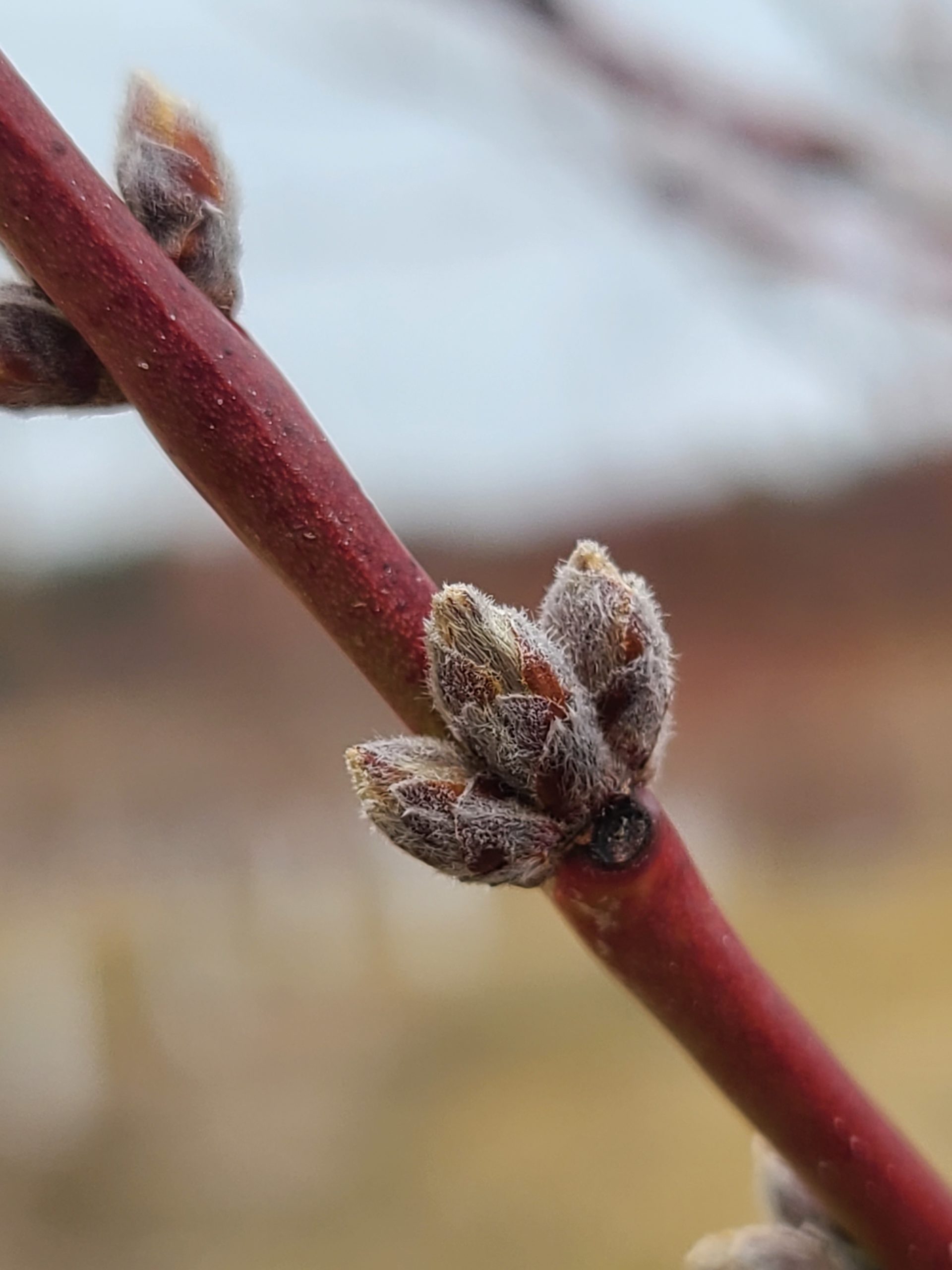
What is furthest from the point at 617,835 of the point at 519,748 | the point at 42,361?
the point at 42,361

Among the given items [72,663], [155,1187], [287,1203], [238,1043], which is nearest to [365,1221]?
[287,1203]

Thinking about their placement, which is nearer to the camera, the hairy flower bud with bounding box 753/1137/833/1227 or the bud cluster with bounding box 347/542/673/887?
the bud cluster with bounding box 347/542/673/887

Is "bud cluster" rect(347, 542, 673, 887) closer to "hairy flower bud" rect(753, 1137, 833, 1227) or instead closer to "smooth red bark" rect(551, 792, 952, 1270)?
"smooth red bark" rect(551, 792, 952, 1270)

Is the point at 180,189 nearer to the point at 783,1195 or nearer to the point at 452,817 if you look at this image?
the point at 452,817

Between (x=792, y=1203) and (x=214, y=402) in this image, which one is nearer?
(x=214, y=402)

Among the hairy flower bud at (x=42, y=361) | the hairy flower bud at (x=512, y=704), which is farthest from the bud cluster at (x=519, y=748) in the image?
the hairy flower bud at (x=42, y=361)

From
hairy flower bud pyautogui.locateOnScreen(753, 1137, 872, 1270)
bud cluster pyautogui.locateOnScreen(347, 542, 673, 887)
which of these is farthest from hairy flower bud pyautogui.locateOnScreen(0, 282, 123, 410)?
hairy flower bud pyautogui.locateOnScreen(753, 1137, 872, 1270)

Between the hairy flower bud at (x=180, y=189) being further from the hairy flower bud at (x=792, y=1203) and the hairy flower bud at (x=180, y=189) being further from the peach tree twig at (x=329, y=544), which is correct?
the hairy flower bud at (x=792, y=1203)

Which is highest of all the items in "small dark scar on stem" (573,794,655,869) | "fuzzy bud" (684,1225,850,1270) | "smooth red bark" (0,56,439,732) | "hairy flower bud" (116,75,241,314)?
"hairy flower bud" (116,75,241,314)
